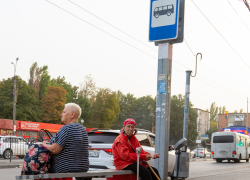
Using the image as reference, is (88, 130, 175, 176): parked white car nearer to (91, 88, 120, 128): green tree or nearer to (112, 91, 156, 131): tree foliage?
(91, 88, 120, 128): green tree

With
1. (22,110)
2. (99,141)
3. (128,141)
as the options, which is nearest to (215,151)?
(99,141)

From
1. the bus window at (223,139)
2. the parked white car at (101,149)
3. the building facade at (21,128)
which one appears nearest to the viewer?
the parked white car at (101,149)

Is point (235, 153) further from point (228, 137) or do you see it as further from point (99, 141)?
point (99, 141)

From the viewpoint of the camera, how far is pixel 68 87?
83.8 metres

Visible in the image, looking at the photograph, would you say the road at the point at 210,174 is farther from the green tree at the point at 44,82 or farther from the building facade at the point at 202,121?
the building facade at the point at 202,121

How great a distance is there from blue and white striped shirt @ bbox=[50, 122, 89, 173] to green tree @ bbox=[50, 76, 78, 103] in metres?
76.4

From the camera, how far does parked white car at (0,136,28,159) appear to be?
22.9 m

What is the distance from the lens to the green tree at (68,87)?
81.3 metres

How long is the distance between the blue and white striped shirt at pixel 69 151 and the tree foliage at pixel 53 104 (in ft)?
218

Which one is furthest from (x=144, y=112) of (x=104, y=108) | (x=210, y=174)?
(x=210, y=174)

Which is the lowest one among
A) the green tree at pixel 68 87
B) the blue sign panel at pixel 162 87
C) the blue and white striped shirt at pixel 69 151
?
the blue and white striped shirt at pixel 69 151

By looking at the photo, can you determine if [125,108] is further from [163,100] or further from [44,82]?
[163,100]

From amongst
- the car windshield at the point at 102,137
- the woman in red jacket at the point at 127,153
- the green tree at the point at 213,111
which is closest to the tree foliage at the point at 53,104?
the car windshield at the point at 102,137

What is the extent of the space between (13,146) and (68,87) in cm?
6112
